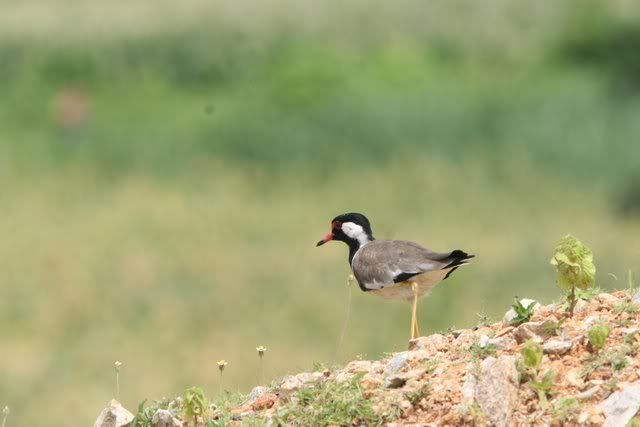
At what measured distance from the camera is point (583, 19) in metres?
48.0

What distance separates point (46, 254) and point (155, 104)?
12.0 meters

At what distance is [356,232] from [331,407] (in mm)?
4874

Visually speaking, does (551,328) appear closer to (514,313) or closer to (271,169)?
(514,313)

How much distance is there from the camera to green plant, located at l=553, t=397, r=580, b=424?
9008 mm

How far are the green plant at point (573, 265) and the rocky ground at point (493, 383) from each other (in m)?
0.29

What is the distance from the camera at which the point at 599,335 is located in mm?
9453

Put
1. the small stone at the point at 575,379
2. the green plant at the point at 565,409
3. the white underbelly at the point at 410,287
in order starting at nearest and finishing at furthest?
the green plant at the point at 565,409 < the small stone at the point at 575,379 < the white underbelly at the point at 410,287

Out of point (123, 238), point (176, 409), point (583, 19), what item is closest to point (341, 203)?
point (123, 238)

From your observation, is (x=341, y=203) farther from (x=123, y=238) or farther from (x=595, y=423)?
(x=595, y=423)

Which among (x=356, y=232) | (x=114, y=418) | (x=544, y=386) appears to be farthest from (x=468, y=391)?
(x=356, y=232)

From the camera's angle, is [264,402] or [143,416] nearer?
[143,416]

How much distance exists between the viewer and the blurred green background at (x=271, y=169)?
30859 mm

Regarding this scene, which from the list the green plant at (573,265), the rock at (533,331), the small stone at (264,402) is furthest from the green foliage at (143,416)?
the green plant at (573,265)

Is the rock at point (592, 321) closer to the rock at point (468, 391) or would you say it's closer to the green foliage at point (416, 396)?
the rock at point (468, 391)
